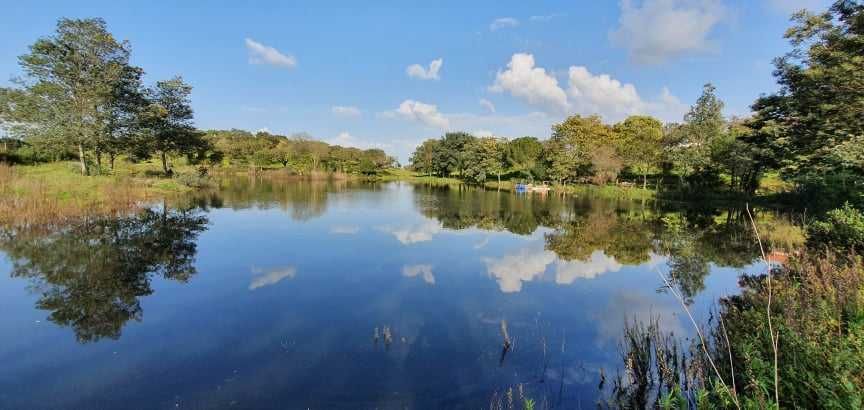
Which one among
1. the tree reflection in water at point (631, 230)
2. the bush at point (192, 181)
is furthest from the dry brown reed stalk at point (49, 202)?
the tree reflection in water at point (631, 230)

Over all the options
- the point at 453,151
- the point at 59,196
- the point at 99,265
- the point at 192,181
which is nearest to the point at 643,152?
the point at 453,151

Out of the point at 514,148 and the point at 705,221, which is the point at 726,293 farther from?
the point at 514,148

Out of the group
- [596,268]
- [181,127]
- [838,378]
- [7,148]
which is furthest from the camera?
[181,127]

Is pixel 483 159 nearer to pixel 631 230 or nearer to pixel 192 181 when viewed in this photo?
pixel 192 181

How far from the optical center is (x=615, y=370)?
18.9 ft

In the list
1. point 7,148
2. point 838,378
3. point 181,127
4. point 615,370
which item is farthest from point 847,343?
point 7,148

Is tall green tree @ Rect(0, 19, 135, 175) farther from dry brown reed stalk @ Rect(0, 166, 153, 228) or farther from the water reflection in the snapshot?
the water reflection

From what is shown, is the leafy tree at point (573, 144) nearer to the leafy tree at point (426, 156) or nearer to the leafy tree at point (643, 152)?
the leafy tree at point (643, 152)

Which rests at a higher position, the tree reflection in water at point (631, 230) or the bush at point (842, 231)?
the bush at point (842, 231)

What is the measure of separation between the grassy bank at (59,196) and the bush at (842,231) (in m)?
23.4

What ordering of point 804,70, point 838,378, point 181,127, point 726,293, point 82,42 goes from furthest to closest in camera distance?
point 181,127 → point 82,42 → point 804,70 → point 726,293 → point 838,378

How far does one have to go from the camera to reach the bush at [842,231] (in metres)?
8.02

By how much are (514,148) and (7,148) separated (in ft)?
177

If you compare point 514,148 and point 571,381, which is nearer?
point 571,381
